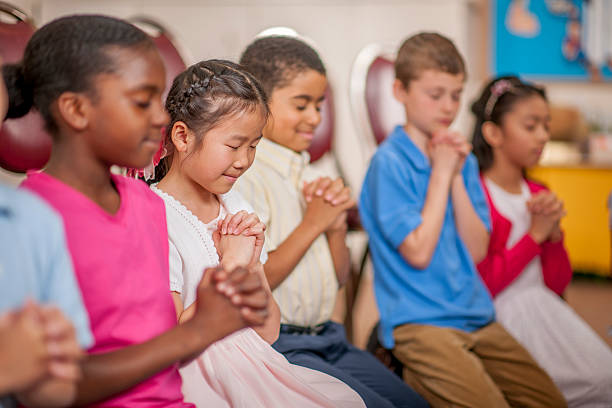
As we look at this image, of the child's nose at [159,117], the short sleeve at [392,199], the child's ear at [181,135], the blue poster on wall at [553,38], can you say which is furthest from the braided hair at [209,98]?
the blue poster on wall at [553,38]

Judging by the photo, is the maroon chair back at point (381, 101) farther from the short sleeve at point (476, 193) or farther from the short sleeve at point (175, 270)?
the short sleeve at point (175, 270)

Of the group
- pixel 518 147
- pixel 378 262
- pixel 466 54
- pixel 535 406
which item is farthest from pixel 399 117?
pixel 466 54

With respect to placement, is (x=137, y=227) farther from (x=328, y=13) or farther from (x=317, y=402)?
(x=328, y=13)

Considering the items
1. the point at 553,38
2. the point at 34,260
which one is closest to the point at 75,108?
the point at 34,260

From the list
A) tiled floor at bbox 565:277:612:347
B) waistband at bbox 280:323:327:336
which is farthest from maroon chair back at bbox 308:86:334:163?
tiled floor at bbox 565:277:612:347

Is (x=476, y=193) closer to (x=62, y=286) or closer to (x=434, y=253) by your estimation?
(x=434, y=253)

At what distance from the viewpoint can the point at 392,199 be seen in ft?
4.25

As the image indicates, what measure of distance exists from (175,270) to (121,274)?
160 mm

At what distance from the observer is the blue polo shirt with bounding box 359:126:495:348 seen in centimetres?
127

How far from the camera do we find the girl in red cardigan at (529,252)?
1333mm

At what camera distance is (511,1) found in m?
3.83

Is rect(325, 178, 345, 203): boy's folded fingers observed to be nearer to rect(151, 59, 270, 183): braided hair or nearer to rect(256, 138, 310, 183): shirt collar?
rect(256, 138, 310, 183): shirt collar

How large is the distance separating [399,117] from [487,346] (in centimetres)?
88

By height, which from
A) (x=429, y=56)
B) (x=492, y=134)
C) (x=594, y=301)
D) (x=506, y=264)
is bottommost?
(x=594, y=301)
